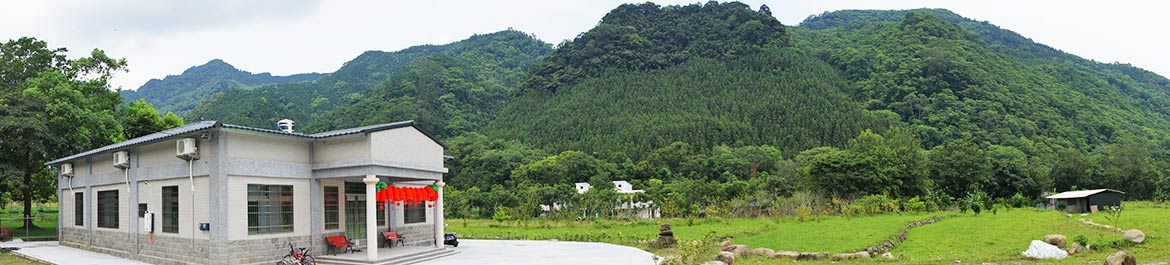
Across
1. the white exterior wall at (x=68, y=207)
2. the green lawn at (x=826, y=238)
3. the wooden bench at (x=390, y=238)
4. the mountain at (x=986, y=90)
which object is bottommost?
the green lawn at (x=826, y=238)

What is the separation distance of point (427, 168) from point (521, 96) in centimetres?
7222

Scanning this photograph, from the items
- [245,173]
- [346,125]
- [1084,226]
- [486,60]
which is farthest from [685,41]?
[245,173]

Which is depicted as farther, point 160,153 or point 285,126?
point 285,126

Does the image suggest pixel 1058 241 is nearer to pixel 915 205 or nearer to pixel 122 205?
pixel 915 205

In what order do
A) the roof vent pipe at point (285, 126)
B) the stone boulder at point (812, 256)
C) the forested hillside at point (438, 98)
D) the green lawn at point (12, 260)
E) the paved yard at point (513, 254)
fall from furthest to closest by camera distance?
the forested hillside at point (438, 98), the roof vent pipe at point (285, 126), the green lawn at point (12, 260), the paved yard at point (513, 254), the stone boulder at point (812, 256)

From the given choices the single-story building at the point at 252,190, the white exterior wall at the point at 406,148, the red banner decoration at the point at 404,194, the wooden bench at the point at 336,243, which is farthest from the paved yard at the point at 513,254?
the white exterior wall at the point at 406,148

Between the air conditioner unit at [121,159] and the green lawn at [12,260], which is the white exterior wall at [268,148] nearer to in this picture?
the air conditioner unit at [121,159]

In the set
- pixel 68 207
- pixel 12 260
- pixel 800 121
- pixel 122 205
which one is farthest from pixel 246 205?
pixel 800 121

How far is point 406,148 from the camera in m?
15.9

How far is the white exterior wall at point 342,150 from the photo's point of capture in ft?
48.1

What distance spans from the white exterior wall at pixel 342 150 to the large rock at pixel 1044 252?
41.2 ft

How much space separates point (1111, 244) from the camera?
1351 centimetres

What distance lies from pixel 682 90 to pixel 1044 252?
65.8 meters

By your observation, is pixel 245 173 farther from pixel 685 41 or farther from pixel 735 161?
pixel 685 41
